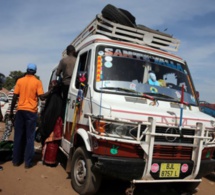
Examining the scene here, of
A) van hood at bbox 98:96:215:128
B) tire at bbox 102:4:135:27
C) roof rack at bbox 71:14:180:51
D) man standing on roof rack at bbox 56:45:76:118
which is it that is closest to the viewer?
van hood at bbox 98:96:215:128

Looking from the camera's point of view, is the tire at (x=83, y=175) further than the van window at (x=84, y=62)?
No

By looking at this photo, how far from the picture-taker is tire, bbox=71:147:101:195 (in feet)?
12.5

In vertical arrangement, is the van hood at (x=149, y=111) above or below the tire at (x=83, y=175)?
above

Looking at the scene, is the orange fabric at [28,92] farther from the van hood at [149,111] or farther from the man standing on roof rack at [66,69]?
the van hood at [149,111]

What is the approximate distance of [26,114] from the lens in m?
5.18

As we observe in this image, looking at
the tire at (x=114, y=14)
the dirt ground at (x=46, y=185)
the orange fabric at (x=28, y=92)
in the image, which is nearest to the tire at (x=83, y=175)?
the dirt ground at (x=46, y=185)

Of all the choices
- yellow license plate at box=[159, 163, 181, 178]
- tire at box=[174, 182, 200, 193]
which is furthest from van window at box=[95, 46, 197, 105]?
tire at box=[174, 182, 200, 193]

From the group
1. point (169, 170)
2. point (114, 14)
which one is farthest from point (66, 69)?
point (169, 170)

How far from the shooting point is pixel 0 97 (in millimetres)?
11148

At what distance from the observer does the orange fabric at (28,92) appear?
17.0 feet

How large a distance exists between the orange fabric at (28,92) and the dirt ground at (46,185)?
3.84 ft

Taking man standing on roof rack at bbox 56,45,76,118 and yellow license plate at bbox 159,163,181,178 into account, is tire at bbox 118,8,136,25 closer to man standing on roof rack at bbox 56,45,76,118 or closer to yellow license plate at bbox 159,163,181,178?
man standing on roof rack at bbox 56,45,76,118

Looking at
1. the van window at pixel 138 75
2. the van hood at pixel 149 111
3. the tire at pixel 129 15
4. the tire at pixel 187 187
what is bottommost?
the tire at pixel 187 187

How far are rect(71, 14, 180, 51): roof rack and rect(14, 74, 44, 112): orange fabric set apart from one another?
58.9 inches
